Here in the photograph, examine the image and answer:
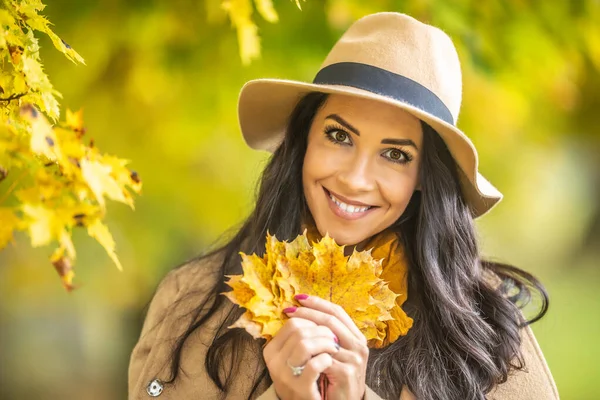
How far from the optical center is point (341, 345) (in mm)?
1252

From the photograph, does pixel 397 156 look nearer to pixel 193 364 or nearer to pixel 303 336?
pixel 303 336

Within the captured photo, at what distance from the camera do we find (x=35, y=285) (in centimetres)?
229

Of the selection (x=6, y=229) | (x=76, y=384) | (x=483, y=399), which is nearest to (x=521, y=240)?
(x=483, y=399)

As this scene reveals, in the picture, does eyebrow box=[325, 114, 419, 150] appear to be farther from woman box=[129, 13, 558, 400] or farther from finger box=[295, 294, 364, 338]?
finger box=[295, 294, 364, 338]

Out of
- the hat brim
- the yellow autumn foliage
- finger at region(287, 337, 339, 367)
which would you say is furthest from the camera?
the hat brim

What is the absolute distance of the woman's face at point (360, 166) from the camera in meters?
1.52

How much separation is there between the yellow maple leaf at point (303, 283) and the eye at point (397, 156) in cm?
34

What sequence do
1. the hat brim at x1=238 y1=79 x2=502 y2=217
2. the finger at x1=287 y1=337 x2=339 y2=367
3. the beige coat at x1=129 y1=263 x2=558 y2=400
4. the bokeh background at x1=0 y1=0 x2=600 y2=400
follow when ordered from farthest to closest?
the bokeh background at x1=0 y1=0 x2=600 y2=400
the beige coat at x1=129 y1=263 x2=558 y2=400
the hat brim at x1=238 y1=79 x2=502 y2=217
the finger at x1=287 y1=337 x2=339 y2=367

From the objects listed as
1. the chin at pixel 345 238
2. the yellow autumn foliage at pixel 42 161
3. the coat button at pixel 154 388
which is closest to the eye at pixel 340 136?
the chin at pixel 345 238

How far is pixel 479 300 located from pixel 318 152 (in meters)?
0.56

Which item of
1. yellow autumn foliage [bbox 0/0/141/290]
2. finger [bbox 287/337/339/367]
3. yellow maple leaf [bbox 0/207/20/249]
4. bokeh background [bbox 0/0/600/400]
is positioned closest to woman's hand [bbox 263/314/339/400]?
finger [bbox 287/337/339/367]

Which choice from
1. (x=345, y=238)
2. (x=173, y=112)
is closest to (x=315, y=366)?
(x=345, y=238)

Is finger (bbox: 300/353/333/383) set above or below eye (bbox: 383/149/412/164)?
below

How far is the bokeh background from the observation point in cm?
207
